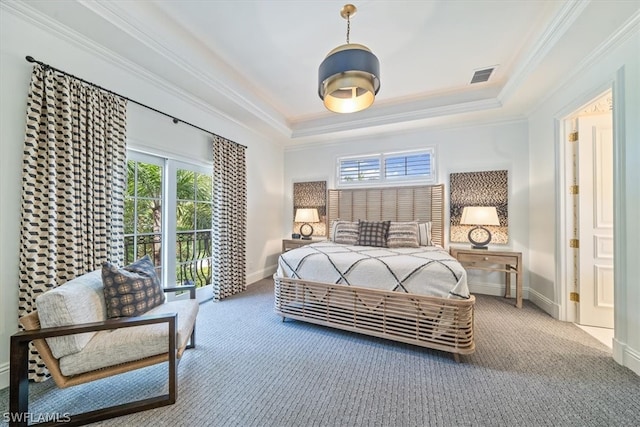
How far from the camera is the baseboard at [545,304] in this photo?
2.94 m

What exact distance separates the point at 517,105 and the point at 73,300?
5.13 metres

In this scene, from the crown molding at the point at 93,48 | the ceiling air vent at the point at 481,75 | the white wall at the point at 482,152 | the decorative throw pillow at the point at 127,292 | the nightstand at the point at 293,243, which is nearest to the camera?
the decorative throw pillow at the point at 127,292

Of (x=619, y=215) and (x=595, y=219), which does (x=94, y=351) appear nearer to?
(x=619, y=215)

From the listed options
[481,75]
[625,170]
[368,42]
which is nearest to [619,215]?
[625,170]

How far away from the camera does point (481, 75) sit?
3285 mm

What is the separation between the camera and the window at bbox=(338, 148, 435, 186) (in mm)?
4344

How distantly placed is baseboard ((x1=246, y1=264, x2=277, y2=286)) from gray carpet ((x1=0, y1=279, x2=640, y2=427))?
1.79 m

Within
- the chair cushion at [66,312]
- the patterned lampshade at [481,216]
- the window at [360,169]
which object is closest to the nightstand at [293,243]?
the window at [360,169]

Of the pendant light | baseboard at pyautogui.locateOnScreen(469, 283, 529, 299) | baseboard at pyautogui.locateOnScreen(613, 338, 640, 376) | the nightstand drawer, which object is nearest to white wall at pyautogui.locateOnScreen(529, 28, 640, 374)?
baseboard at pyautogui.locateOnScreen(613, 338, 640, 376)

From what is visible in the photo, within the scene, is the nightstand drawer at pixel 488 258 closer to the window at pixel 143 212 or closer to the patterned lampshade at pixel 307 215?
the patterned lampshade at pixel 307 215

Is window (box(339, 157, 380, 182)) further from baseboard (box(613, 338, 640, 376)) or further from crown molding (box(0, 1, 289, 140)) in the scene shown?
baseboard (box(613, 338, 640, 376))

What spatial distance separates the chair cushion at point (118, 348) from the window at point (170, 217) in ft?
4.55

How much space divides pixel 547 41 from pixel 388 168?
101 inches

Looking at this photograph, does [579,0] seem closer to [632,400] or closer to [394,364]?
[632,400]
